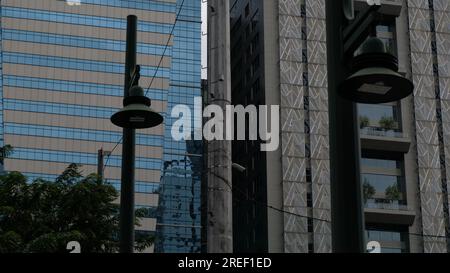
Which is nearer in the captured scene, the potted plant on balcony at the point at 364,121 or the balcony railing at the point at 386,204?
the balcony railing at the point at 386,204

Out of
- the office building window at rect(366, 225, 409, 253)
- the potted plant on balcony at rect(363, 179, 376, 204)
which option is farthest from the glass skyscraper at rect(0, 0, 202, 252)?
the office building window at rect(366, 225, 409, 253)

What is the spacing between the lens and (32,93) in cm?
12175

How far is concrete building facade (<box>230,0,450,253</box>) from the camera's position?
3334 inches

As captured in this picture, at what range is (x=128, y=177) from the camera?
12.6 meters

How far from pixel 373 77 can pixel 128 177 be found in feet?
18.5

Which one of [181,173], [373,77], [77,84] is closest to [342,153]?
[373,77]

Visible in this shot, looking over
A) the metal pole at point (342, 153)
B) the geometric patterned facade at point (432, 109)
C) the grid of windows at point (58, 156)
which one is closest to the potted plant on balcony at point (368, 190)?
the geometric patterned facade at point (432, 109)

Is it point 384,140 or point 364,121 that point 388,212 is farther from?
point 364,121

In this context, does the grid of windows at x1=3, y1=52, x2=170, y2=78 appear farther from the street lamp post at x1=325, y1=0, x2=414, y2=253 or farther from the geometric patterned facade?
the street lamp post at x1=325, y1=0, x2=414, y2=253

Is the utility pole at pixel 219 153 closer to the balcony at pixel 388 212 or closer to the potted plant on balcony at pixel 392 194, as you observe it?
the balcony at pixel 388 212

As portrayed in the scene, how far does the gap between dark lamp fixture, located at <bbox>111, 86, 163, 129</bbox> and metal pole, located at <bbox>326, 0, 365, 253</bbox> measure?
393 centimetres

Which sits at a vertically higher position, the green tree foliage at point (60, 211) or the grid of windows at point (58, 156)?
the grid of windows at point (58, 156)

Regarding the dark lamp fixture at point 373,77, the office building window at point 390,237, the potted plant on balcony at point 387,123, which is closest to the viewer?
the dark lamp fixture at point 373,77

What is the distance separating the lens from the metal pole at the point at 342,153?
312 inches
